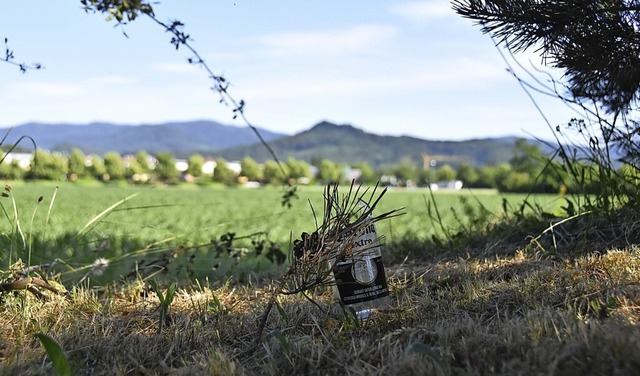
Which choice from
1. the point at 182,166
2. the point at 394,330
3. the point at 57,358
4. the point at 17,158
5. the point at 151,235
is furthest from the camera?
the point at 182,166

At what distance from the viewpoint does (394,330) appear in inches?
81.5

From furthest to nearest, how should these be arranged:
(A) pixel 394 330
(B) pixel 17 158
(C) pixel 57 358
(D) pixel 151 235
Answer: (D) pixel 151 235, (B) pixel 17 158, (A) pixel 394 330, (C) pixel 57 358

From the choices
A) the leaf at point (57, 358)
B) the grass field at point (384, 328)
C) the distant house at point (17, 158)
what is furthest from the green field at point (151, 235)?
the leaf at point (57, 358)

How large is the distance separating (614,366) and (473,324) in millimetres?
534

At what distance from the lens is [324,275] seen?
6.82 ft

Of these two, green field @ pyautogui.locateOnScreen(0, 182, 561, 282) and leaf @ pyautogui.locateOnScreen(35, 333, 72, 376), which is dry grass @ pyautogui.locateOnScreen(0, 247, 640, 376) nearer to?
leaf @ pyautogui.locateOnScreen(35, 333, 72, 376)

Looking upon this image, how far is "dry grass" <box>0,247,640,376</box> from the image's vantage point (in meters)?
1.63

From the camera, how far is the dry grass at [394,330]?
1630mm

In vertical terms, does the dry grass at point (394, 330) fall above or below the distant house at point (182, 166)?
below

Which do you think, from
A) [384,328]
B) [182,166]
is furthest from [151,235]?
[182,166]

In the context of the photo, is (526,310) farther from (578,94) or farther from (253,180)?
(253,180)

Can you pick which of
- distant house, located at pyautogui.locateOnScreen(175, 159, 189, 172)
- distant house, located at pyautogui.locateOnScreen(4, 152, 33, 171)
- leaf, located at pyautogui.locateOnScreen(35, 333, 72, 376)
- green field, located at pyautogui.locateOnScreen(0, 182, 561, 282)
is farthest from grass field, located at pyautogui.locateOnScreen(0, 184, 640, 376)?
distant house, located at pyautogui.locateOnScreen(175, 159, 189, 172)

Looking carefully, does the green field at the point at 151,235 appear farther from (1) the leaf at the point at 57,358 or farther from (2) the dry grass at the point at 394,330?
(1) the leaf at the point at 57,358

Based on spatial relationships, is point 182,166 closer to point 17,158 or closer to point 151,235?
point 151,235
